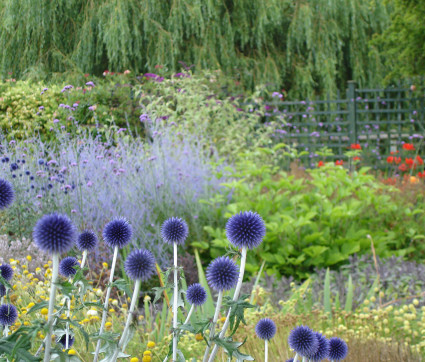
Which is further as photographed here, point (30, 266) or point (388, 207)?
point (388, 207)

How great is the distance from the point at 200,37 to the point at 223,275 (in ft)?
33.0

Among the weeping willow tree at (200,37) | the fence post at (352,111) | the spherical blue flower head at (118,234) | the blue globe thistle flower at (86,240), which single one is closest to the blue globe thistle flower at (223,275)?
the spherical blue flower head at (118,234)

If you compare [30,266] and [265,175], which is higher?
[265,175]

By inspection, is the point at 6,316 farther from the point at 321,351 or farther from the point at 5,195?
the point at 321,351

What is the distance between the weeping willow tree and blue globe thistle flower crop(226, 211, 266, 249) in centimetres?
929

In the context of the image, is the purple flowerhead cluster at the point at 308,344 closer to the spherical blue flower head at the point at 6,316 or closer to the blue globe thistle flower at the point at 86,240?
the blue globe thistle flower at the point at 86,240

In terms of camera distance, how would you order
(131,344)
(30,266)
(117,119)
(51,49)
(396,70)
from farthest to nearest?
(51,49)
(396,70)
(117,119)
(30,266)
(131,344)

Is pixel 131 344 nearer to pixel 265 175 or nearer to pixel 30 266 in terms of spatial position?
pixel 30 266

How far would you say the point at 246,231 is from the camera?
156 centimetres

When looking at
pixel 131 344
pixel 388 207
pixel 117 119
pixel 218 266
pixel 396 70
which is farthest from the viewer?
pixel 396 70

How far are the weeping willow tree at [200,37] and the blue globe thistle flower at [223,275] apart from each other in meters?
9.32

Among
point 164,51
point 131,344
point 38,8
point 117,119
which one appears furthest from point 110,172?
point 38,8

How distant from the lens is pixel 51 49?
10.8 meters

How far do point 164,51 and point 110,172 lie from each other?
623cm
